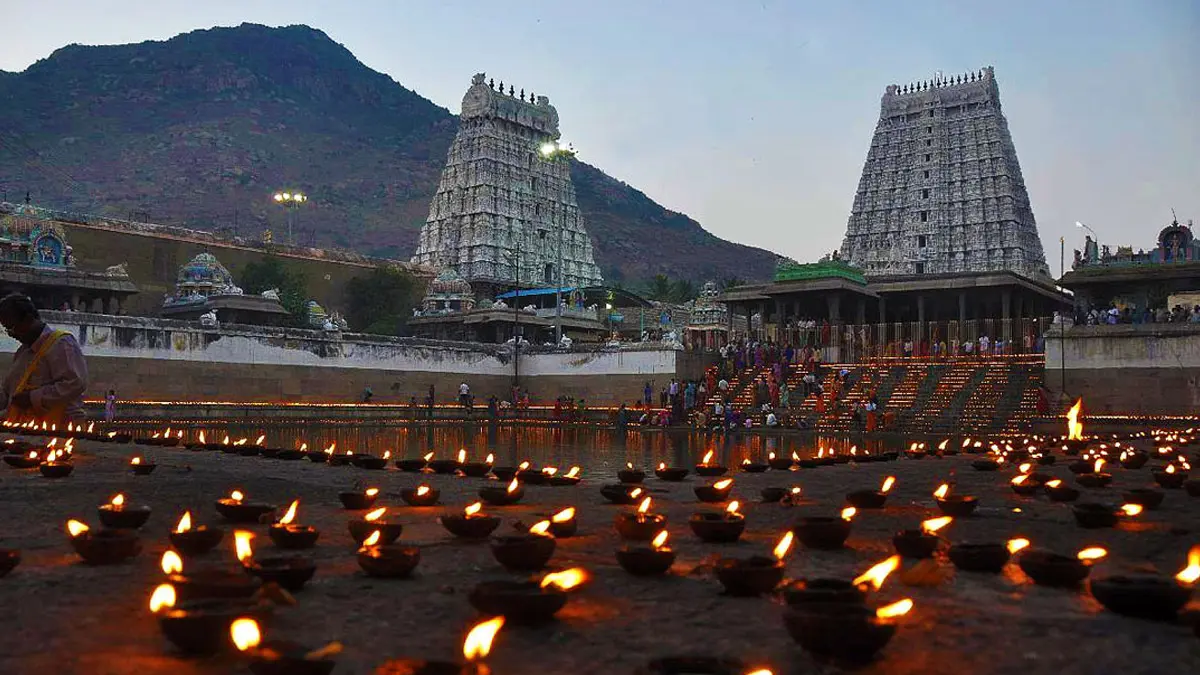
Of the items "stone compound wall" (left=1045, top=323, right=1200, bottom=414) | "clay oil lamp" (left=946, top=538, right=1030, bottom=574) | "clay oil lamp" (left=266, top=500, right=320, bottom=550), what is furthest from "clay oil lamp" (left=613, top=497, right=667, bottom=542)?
"stone compound wall" (left=1045, top=323, right=1200, bottom=414)

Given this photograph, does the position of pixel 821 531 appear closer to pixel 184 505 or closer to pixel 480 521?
pixel 480 521

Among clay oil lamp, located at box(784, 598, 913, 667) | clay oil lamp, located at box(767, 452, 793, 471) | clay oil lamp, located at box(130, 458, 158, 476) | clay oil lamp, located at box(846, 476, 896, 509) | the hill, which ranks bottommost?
clay oil lamp, located at box(767, 452, 793, 471)

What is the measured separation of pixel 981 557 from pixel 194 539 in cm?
393

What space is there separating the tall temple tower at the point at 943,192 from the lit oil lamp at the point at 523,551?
201 ft

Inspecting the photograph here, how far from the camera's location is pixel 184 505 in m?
6.90

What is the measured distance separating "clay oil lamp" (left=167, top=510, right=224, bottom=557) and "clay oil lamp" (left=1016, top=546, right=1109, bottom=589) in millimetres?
3970

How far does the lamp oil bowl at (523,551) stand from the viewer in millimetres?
4438

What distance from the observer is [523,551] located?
4.43 metres

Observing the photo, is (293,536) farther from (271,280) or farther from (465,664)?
(271,280)

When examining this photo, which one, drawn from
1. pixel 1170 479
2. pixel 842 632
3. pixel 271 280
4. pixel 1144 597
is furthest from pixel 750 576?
pixel 271 280

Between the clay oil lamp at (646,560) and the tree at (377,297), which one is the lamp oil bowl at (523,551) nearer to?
the clay oil lamp at (646,560)

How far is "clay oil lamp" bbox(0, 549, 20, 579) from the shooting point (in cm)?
417

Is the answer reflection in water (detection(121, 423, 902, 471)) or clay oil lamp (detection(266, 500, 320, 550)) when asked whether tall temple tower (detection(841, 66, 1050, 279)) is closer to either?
reflection in water (detection(121, 423, 902, 471))

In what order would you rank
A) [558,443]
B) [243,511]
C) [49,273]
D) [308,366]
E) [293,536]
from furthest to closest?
1. [49,273]
2. [308,366]
3. [558,443]
4. [243,511]
5. [293,536]
